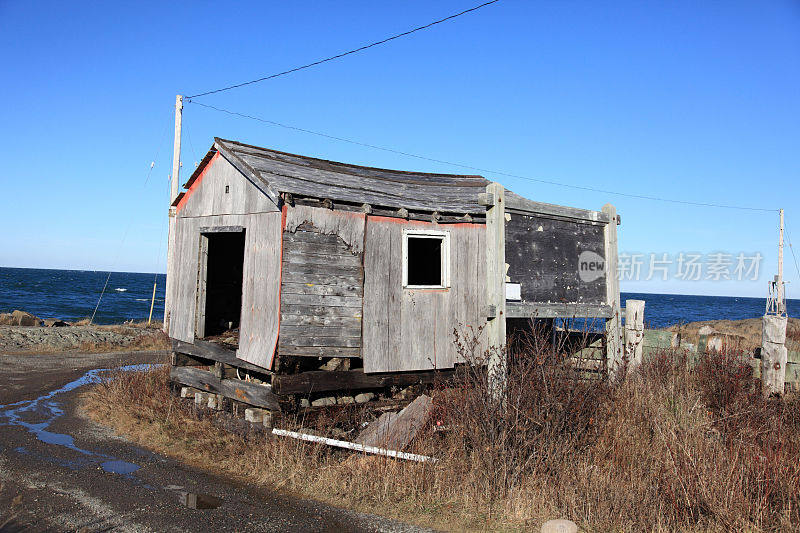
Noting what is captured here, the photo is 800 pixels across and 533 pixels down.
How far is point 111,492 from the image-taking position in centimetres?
660

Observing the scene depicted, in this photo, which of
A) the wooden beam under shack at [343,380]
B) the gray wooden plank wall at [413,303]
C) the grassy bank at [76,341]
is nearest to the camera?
the wooden beam under shack at [343,380]

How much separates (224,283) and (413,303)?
515cm

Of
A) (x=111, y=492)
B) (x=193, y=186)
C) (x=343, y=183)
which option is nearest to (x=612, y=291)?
(x=343, y=183)

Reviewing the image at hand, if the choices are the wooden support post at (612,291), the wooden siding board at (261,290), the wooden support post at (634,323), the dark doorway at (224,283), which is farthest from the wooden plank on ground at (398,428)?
the dark doorway at (224,283)

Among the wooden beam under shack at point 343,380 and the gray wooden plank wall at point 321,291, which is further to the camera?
the gray wooden plank wall at point 321,291

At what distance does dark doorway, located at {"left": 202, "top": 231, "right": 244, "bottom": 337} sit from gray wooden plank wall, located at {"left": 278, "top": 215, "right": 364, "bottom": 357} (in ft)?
13.1

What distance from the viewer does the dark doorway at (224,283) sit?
1248 cm

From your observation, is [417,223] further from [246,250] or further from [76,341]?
[76,341]

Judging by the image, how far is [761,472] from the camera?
17.8 feet

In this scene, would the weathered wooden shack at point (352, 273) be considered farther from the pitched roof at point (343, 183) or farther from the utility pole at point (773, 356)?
the utility pole at point (773, 356)

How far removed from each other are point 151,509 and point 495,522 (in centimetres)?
358

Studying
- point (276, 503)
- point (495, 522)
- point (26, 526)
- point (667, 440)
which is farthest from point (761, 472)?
point (26, 526)

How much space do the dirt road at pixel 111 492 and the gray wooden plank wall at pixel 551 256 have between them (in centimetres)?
343

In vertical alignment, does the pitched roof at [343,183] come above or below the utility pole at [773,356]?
above
